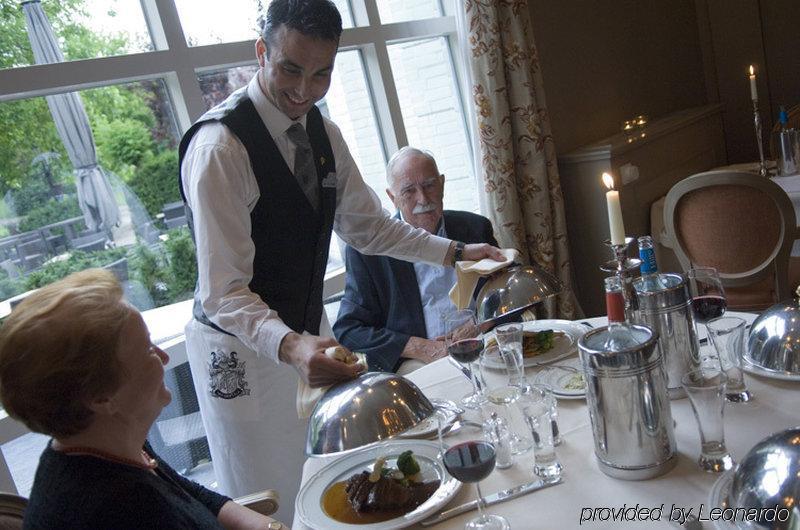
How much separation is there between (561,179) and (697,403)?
2561 millimetres

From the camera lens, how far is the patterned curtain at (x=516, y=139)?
3037mm

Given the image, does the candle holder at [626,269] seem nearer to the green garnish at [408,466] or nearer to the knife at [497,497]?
the knife at [497,497]

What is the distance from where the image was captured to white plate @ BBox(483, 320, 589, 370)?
1.58 meters

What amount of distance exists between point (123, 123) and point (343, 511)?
1.49m

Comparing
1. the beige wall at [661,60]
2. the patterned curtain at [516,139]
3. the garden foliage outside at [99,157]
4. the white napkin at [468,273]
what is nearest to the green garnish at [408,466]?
the white napkin at [468,273]

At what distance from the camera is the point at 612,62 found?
4078mm

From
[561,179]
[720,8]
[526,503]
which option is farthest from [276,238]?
[720,8]

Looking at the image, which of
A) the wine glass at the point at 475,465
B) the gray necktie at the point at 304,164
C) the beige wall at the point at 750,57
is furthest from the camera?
the beige wall at the point at 750,57

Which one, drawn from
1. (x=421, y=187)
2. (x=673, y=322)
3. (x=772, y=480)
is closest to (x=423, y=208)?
(x=421, y=187)

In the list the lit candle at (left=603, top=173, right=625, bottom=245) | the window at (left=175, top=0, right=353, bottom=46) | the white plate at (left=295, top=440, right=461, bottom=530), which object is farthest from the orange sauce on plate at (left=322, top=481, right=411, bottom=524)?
the window at (left=175, top=0, right=353, bottom=46)

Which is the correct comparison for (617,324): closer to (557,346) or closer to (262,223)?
(557,346)

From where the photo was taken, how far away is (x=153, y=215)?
2.26 meters

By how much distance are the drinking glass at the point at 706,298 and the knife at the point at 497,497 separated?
0.47 metres

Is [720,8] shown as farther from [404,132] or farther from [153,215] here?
[153,215]
